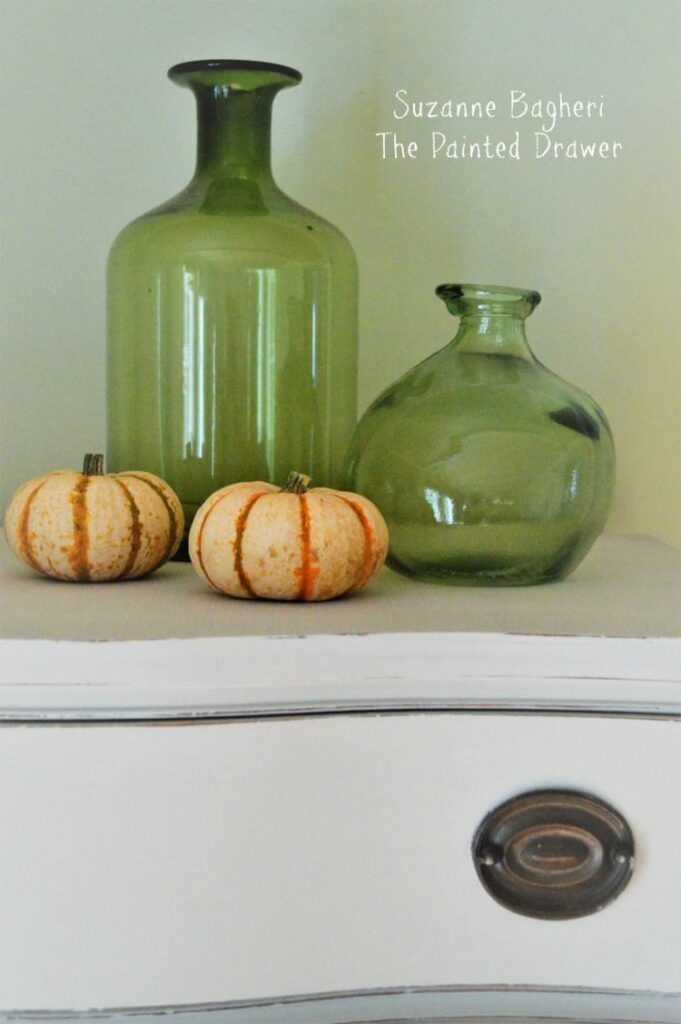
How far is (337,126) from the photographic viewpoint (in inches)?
39.2

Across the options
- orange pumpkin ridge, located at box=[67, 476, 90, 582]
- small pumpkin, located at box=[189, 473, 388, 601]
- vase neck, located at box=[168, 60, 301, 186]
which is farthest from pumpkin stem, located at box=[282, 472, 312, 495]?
vase neck, located at box=[168, 60, 301, 186]

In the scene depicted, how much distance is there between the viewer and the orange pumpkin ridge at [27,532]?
68cm

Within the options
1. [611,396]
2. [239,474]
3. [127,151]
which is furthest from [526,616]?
[127,151]

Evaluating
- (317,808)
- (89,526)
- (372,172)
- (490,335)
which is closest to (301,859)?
(317,808)

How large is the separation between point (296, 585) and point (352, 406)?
0.28 meters

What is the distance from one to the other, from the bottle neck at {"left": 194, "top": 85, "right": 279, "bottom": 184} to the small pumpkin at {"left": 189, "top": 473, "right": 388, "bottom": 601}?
0.29 m

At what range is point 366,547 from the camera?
0.65 meters

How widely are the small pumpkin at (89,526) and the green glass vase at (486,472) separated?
0.14 meters

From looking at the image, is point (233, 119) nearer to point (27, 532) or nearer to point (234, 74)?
point (234, 74)

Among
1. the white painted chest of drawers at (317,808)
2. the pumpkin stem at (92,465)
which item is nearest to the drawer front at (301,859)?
the white painted chest of drawers at (317,808)

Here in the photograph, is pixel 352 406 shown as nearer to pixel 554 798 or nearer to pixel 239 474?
pixel 239 474

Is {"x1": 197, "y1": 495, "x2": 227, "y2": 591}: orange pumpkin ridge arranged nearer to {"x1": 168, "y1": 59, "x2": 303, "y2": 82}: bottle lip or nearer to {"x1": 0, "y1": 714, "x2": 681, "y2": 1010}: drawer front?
{"x1": 0, "y1": 714, "x2": 681, "y2": 1010}: drawer front

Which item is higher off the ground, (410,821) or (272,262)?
(272,262)

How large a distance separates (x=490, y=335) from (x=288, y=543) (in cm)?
23
